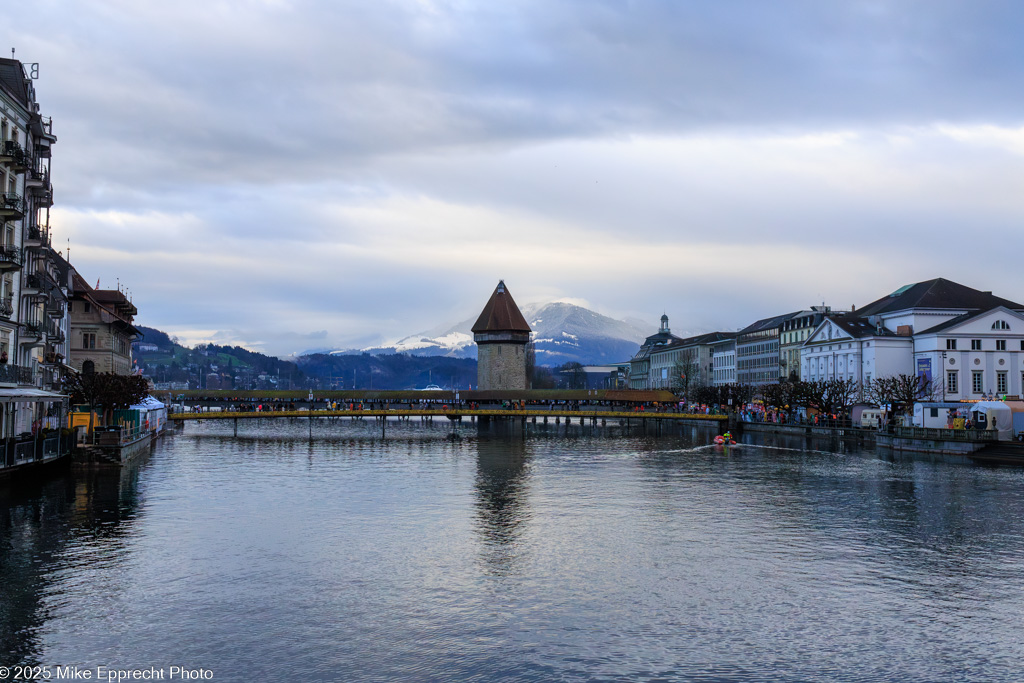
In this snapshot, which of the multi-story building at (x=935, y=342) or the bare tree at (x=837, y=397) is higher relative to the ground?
the multi-story building at (x=935, y=342)

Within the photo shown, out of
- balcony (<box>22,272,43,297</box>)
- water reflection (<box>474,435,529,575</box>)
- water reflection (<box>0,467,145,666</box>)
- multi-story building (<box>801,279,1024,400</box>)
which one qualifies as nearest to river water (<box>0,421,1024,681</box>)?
water reflection (<box>0,467,145,666</box>)

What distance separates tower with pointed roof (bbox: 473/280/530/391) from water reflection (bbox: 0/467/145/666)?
273 feet

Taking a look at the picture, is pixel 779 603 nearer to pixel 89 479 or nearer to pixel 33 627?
pixel 33 627

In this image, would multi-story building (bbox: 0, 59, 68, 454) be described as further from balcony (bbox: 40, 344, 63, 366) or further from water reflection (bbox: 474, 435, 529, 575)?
water reflection (bbox: 474, 435, 529, 575)

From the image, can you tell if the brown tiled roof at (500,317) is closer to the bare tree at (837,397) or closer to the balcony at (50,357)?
the bare tree at (837,397)

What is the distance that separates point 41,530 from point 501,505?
602 inches

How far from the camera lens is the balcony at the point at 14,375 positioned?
37562mm

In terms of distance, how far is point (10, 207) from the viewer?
129ft

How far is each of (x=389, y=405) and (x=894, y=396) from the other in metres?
78.8

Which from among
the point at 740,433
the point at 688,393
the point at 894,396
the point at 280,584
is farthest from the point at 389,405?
the point at 280,584

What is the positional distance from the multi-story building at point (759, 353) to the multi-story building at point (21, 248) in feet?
354

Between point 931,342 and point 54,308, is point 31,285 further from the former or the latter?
point 931,342

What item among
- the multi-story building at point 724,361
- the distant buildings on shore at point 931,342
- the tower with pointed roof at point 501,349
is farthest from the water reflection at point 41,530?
the multi-story building at point 724,361

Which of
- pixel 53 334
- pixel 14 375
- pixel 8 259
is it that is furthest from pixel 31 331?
pixel 53 334
